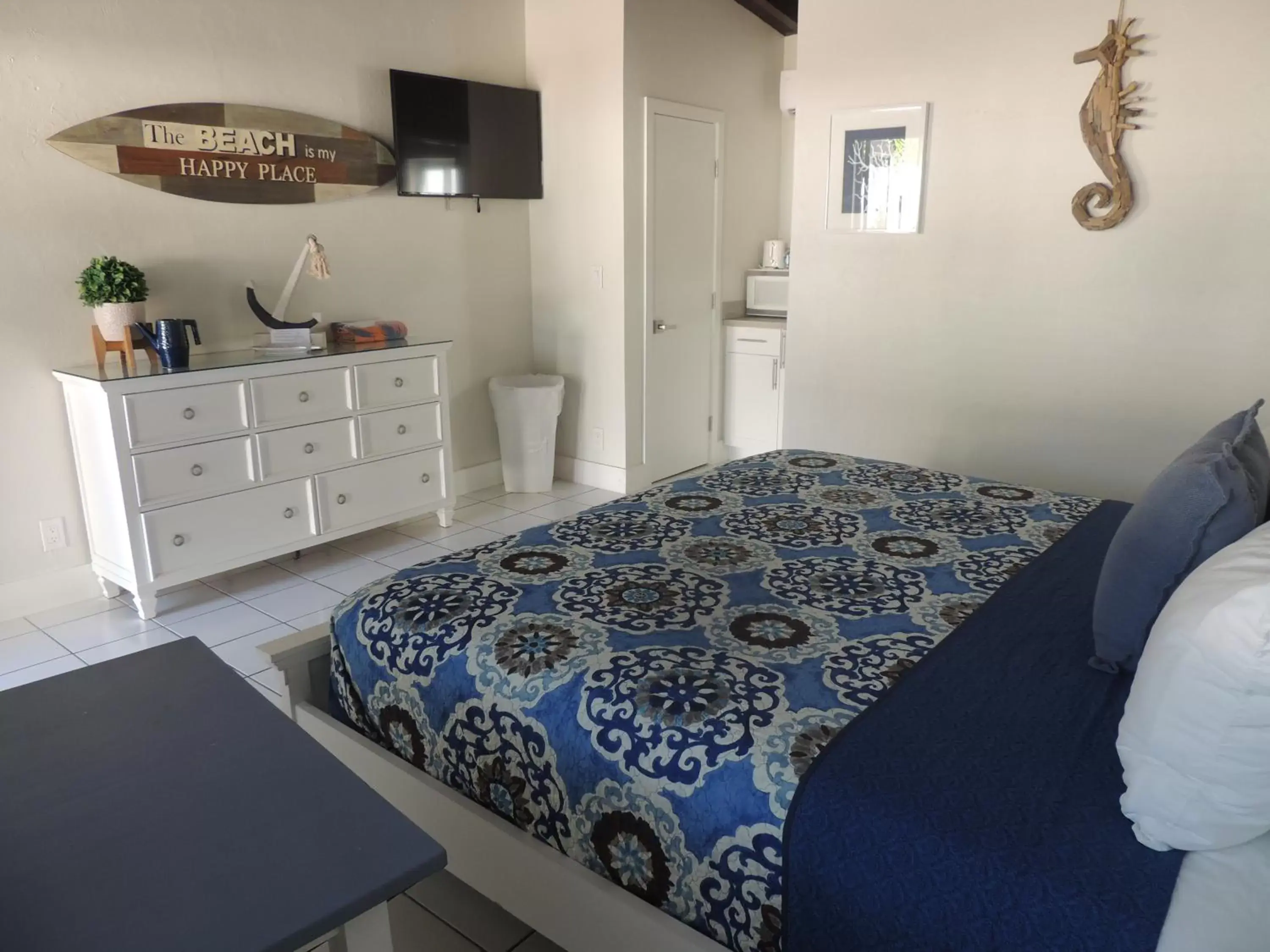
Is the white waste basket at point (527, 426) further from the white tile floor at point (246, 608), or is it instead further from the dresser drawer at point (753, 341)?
the dresser drawer at point (753, 341)

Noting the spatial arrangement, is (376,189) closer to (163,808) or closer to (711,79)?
(711,79)

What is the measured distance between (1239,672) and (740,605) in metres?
0.95

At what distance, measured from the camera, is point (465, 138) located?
4.45 metres

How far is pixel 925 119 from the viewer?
3.77m

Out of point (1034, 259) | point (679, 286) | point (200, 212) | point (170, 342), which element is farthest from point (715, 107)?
point (170, 342)

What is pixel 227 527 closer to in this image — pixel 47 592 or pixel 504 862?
pixel 47 592

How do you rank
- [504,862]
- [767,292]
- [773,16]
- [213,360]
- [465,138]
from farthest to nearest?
[767,292], [773,16], [465,138], [213,360], [504,862]

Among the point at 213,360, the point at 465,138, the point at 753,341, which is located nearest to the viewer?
the point at 213,360

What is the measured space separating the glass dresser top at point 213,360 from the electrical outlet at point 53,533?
0.58 m

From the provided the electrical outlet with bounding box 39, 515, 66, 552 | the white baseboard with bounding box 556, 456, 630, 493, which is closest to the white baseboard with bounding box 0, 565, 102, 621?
the electrical outlet with bounding box 39, 515, 66, 552

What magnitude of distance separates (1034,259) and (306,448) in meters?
3.06

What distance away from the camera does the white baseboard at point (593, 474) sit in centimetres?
500

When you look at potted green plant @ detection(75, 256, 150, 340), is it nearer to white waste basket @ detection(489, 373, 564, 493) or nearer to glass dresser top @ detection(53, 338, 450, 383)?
glass dresser top @ detection(53, 338, 450, 383)

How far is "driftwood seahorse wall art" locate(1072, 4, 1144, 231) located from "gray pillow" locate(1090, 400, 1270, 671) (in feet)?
6.91
